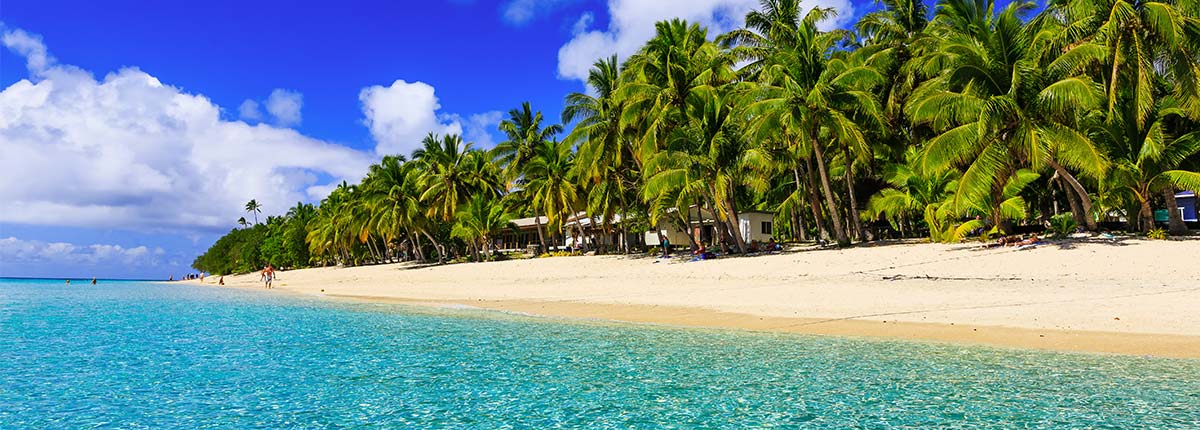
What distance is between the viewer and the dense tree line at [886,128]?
19312 mm

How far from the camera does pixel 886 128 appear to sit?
2850 centimetres

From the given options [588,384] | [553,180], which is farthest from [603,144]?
[588,384]

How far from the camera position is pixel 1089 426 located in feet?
18.4

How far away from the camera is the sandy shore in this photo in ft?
34.5

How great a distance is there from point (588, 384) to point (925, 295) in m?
10.3

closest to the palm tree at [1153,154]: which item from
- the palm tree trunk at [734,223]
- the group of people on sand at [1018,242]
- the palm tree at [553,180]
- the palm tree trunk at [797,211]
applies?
the group of people on sand at [1018,242]

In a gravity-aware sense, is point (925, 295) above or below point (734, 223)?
below

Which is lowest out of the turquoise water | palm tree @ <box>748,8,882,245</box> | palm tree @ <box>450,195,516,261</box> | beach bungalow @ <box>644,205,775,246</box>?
the turquoise water

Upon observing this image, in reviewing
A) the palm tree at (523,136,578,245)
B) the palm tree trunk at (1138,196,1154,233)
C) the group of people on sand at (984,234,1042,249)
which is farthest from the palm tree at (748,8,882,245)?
the palm tree at (523,136,578,245)

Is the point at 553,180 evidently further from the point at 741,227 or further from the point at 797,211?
the point at 797,211

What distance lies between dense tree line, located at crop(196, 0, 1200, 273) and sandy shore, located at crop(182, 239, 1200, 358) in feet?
10.3

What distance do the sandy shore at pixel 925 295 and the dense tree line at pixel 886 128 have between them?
124 inches

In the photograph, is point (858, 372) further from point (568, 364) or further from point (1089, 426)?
point (568, 364)

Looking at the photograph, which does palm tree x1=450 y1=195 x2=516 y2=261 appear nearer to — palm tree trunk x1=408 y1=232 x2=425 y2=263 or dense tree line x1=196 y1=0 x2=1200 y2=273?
dense tree line x1=196 y1=0 x2=1200 y2=273
